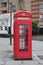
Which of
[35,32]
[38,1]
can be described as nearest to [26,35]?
[35,32]

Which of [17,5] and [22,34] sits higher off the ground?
[22,34]

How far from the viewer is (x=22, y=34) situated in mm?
12641

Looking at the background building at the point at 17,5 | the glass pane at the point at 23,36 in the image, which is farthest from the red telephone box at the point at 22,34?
the background building at the point at 17,5

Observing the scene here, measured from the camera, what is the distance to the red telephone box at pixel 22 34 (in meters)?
12.6

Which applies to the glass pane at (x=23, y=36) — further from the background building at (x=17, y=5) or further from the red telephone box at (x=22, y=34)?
the background building at (x=17, y=5)

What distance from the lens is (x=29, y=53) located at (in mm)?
12734

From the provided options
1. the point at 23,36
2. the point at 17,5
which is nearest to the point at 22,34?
the point at 23,36

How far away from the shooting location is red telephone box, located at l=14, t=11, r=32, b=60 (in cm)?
1259

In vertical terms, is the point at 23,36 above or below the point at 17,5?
above

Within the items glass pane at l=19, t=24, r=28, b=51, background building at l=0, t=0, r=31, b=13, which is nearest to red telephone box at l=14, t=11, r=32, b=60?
glass pane at l=19, t=24, r=28, b=51

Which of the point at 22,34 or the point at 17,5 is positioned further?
the point at 17,5

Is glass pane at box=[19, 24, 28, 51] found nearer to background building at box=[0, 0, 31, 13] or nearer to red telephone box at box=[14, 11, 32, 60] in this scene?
red telephone box at box=[14, 11, 32, 60]

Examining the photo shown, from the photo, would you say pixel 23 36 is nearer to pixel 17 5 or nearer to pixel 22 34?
pixel 22 34

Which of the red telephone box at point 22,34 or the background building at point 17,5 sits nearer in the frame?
the red telephone box at point 22,34
